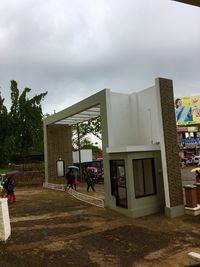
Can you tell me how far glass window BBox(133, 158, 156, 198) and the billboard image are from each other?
112 ft

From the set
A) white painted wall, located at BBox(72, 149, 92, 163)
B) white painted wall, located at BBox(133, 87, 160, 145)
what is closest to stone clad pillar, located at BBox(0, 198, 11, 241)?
white painted wall, located at BBox(133, 87, 160, 145)

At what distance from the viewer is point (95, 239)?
27.4 ft

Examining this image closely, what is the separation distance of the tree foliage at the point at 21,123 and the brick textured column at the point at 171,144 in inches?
779

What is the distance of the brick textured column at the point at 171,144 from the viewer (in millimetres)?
11242

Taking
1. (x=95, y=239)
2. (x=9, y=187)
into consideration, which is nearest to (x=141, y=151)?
(x=95, y=239)

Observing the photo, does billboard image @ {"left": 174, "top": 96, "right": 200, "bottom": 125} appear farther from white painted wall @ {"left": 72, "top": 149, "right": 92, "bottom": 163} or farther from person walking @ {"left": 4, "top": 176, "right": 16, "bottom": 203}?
person walking @ {"left": 4, "top": 176, "right": 16, "bottom": 203}

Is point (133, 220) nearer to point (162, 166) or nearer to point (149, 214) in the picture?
point (149, 214)

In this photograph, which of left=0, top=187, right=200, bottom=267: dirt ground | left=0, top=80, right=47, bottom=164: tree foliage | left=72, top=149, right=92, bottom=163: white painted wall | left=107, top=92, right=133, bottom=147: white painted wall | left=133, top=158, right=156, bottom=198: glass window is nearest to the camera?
left=0, top=187, right=200, bottom=267: dirt ground

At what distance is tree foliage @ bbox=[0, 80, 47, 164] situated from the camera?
28547 millimetres

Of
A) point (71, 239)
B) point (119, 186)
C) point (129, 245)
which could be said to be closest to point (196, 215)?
point (119, 186)

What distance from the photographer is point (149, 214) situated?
37.8 ft

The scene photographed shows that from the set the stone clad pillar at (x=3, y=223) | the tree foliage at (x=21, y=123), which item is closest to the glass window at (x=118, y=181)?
the stone clad pillar at (x=3, y=223)

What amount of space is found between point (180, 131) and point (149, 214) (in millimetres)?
37873

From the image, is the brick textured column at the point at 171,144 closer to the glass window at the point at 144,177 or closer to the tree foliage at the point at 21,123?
the glass window at the point at 144,177
